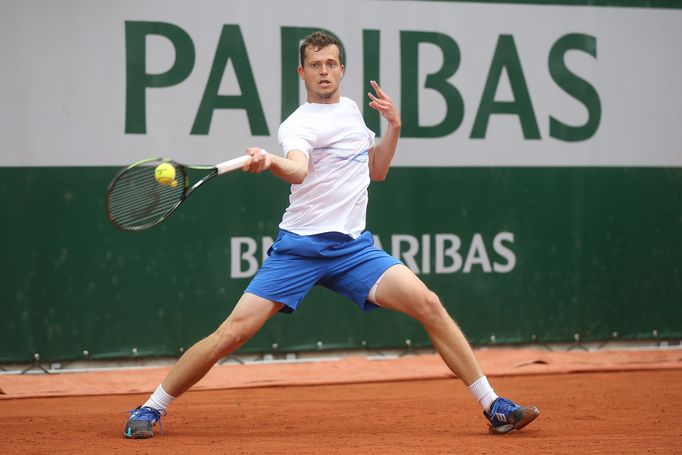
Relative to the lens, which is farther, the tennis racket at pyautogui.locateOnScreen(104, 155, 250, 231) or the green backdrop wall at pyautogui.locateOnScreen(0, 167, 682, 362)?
the green backdrop wall at pyautogui.locateOnScreen(0, 167, 682, 362)

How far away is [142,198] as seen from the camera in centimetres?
417

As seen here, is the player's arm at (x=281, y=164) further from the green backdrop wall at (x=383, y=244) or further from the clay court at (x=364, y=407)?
the green backdrop wall at (x=383, y=244)

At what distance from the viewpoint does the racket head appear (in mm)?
4094

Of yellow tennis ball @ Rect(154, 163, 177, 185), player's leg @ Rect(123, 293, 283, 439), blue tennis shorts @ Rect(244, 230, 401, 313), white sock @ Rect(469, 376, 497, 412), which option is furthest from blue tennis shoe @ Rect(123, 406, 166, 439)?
white sock @ Rect(469, 376, 497, 412)

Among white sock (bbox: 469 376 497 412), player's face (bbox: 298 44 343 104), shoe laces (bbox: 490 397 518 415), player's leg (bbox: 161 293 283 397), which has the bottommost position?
shoe laces (bbox: 490 397 518 415)

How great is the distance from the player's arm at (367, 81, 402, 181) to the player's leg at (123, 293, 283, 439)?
2.41ft

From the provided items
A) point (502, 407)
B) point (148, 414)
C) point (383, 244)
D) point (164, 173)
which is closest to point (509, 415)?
point (502, 407)

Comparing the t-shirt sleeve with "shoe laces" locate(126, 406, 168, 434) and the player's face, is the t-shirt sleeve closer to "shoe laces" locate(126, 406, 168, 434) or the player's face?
the player's face

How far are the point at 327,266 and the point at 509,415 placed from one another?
91 centimetres

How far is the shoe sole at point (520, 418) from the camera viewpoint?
14.3 ft

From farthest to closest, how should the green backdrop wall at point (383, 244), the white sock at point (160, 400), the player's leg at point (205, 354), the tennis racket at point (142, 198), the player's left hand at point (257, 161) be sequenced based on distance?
1. the green backdrop wall at point (383, 244)
2. the white sock at point (160, 400)
3. the player's leg at point (205, 354)
4. the tennis racket at point (142, 198)
5. the player's left hand at point (257, 161)

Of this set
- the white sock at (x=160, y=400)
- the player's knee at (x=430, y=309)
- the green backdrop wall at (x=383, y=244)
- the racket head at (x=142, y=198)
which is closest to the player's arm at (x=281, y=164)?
the racket head at (x=142, y=198)

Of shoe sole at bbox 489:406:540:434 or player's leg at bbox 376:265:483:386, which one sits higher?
player's leg at bbox 376:265:483:386

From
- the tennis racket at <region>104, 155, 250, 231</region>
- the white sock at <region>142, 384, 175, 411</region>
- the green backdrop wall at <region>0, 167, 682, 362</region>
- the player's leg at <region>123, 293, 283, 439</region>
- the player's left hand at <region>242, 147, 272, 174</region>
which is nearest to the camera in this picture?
the player's left hand at <region>242, 147, 272, 174</region>
